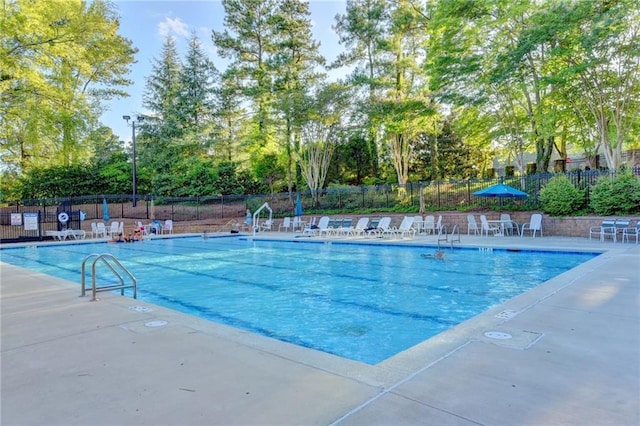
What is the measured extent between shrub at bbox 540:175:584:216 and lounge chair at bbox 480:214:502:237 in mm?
1827

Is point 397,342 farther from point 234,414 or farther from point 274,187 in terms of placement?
point 274,187

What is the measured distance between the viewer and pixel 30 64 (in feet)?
53.5

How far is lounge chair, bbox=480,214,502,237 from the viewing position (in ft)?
46.7

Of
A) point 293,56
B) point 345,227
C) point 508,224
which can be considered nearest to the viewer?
point 508,224

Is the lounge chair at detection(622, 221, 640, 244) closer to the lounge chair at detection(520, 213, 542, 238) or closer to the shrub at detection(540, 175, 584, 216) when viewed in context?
the shrub at detection(540, 175, 584, 216)

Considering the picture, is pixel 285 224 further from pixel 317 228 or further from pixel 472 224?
pixel 472 224

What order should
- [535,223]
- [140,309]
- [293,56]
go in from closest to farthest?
[140,309] → [535,223] → [293,56]

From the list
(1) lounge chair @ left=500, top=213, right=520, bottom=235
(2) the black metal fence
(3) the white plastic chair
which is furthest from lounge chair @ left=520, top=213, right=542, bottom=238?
(3) the white plastic chair

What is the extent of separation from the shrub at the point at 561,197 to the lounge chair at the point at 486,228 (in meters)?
1.83

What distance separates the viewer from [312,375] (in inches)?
105

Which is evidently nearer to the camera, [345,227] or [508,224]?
[508,224]

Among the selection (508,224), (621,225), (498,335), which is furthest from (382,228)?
(498,335)

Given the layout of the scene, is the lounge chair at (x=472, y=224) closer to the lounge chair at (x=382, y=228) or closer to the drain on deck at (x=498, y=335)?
the lounge chair at (x=382, y=228)

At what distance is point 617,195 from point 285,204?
1612 cm
